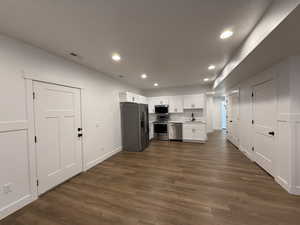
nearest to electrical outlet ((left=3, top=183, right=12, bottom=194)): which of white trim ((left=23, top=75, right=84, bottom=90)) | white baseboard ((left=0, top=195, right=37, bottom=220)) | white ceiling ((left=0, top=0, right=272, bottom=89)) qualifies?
white baseboard ((left=0, top=195, right=37, bottom=220))

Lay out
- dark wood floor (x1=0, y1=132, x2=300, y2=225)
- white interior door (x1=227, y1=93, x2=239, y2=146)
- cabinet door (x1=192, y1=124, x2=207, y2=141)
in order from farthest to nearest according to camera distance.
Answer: cabinet door (x1=192, y1=124, x2=207, y2=141)
white interior door (x1=227, y1=93, x2=239, y2=146)
dark wood floor (x1=0, y1=132, x2=300, y2=225)

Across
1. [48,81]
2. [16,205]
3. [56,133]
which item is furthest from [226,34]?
[16,205]

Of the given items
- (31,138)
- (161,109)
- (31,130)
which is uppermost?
(161,109)

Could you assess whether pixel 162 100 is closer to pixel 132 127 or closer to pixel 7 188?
pixel 132 127

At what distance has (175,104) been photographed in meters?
5.94

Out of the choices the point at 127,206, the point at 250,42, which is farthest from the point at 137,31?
the point at 127,206

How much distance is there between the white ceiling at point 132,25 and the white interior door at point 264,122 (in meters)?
1.25

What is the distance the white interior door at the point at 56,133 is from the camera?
2.21 metres

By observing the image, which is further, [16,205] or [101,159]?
[101,159]

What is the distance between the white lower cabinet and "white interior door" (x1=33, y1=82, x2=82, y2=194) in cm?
420

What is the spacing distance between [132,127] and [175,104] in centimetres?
253

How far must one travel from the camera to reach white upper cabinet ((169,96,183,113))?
5.87 meters

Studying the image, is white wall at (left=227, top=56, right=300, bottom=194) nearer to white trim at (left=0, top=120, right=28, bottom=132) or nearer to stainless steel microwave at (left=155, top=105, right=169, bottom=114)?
stainless steel microwave at (left=155, top=105, right=169, bottom=114)

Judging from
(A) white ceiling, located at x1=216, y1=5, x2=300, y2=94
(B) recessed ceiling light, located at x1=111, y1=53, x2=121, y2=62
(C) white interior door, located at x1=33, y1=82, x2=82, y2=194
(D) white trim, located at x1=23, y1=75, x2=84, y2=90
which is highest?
(B) recessed ceiling light, located at x1=111, y1=53, x2=121, y2=62
